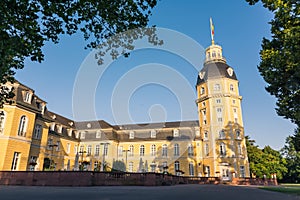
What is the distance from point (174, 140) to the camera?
4144cm

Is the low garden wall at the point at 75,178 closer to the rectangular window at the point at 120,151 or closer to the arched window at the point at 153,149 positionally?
the arched window at the point at 153,149

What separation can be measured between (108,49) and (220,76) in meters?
34.6

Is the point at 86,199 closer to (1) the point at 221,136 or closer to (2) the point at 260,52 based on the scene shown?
(2) the point at 260,52

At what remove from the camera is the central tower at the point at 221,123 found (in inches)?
1369

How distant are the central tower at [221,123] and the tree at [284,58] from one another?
24727 mm

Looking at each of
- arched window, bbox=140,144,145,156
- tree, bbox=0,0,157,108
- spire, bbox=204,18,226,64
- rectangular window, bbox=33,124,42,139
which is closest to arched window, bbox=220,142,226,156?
arched window, bbox=140,144,145,156

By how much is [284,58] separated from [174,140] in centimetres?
3307

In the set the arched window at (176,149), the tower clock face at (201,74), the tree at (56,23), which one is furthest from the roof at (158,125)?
the tree at (56,23)

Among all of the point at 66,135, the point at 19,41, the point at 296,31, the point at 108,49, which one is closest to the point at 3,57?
the point at 19,41

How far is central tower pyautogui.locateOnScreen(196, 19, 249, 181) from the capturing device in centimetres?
3478

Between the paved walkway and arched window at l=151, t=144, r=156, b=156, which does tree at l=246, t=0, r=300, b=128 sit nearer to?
the paved walkway

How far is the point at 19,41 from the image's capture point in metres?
5.99

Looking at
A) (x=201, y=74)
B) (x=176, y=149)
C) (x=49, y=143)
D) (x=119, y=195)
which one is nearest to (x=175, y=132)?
(x=176, y=149)

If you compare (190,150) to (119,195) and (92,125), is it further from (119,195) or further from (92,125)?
(119,195)
